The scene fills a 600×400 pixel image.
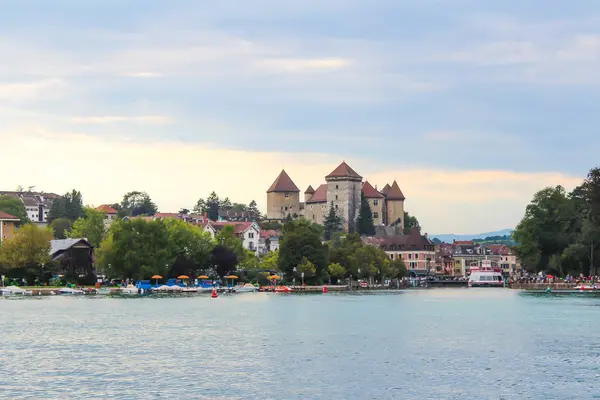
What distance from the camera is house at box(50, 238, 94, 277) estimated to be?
127m

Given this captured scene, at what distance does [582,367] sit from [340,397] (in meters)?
13.0

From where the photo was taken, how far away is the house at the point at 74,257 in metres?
127

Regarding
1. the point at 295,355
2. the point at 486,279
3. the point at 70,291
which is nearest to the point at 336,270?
the point at 70,291

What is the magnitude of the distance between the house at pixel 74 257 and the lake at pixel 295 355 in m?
47.5

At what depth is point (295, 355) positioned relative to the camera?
47.2 m

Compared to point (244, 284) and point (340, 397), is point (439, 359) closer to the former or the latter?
point (340, 397)

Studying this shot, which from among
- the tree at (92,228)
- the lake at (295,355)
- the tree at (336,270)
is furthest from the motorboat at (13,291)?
the tree at (336,270)

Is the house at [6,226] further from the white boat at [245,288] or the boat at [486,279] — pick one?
the boat at [486,279]

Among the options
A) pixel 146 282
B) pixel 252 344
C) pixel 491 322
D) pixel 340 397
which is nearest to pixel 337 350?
pixel 252 344

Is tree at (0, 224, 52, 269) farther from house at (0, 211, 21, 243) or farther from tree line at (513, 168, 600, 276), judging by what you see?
tree line at (513, 168, 600, 276)

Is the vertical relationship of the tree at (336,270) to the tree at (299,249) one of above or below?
below

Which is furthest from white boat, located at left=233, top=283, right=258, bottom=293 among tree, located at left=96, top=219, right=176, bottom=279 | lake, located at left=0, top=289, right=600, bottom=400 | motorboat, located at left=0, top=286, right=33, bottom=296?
lake, located at left=0, top=289, right=600, bottom=400

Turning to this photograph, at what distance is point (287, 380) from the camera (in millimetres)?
38844

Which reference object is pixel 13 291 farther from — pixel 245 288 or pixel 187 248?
pixel 245 288
